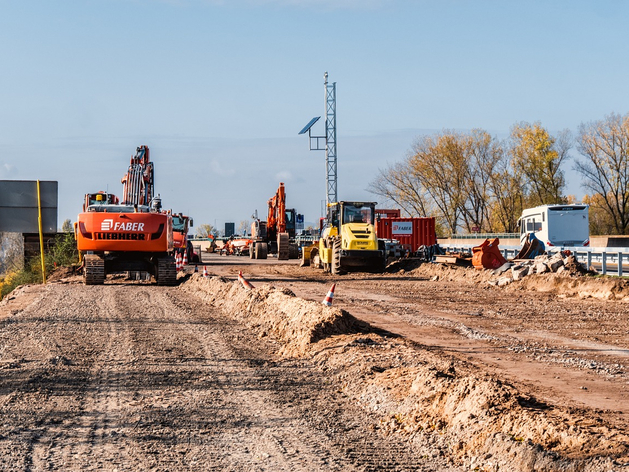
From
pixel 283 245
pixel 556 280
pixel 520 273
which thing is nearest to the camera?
pixel 556 280

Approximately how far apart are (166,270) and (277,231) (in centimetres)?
2549

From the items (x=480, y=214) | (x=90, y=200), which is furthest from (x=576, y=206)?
(x=480, y=214)

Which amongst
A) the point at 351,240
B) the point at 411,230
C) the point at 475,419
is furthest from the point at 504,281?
the point at 475,419

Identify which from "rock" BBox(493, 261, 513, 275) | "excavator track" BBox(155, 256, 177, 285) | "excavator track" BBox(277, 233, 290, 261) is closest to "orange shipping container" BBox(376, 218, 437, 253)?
"excavator track" BBox(277, 233, 290, 261)

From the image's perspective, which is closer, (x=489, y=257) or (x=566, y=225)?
(x=489, y=257)

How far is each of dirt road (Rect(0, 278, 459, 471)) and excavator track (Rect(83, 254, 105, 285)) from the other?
35.1 ft

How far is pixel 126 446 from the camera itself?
244 inches

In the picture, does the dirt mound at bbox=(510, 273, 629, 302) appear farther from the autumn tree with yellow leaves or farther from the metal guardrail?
the autumn tree with yellow leaves

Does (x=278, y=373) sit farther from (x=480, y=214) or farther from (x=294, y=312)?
(x=480, y=214)

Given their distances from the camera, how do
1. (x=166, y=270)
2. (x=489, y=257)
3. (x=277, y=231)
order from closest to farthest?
(x=166, y=270) → (x=489, y=257) → (x=277, y=231)

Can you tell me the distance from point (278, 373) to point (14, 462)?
413cm

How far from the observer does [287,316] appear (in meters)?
13.6

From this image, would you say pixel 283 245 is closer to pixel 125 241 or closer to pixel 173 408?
pixel 125 241

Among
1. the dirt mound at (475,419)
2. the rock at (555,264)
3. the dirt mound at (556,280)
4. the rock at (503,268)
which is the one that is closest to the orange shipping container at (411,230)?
the dirt mound at (556,280)
